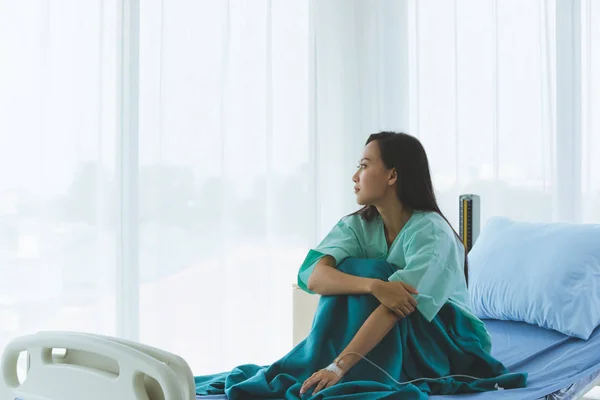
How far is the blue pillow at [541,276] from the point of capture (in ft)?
6.97

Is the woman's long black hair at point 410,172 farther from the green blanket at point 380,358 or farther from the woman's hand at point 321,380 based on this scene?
the woman's hand at point 321,380

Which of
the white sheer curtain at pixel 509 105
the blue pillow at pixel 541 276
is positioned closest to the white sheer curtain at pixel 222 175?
the white sheer curtain at pixel 509 105

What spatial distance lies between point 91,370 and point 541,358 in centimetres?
119

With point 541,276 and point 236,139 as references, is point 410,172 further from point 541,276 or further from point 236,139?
point 236,139

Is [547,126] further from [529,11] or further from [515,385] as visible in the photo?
[515,385]

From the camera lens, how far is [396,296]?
1642 millimetres

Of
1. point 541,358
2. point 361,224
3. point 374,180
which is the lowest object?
point 541,358

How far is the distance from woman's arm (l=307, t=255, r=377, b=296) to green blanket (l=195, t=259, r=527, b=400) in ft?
0.08

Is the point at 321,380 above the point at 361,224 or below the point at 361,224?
below

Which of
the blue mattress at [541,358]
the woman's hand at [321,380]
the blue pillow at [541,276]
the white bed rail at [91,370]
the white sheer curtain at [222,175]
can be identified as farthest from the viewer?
the white sheer curtain at [222,175]

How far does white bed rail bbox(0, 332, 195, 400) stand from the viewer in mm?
1253

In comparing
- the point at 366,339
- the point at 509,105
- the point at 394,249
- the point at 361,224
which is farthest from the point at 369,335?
the point at 509,105

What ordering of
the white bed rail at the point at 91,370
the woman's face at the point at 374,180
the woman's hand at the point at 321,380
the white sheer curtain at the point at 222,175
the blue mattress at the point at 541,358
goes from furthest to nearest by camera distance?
the white sheer curtain at the point at 222,175
the woman's face at the point at 374,180
the blue mattress at the point at 541,358
the woman's hand at the point at 321,380
the white bed rail at the point at 91,370

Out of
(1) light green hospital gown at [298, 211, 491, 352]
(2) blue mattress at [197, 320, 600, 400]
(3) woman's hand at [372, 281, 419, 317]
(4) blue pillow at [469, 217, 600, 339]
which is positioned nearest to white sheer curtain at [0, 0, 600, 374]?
(4) blue pillow at [469, 217, 600, 339]
